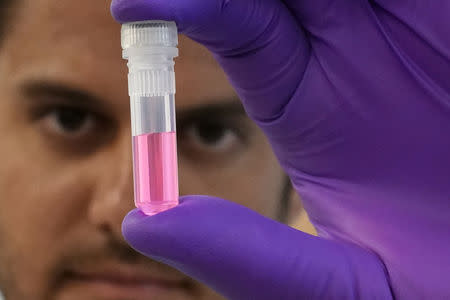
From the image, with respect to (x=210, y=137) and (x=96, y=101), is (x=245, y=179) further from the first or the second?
(x=96, y=101)

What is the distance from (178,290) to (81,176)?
0.90ft

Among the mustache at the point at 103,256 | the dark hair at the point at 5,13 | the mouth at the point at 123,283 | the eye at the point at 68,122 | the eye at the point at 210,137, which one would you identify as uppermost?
the dark hair at the point at 5,13

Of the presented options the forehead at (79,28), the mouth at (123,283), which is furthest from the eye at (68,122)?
the mouth at (123,283)

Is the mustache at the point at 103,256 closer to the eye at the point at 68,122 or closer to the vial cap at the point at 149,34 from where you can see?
the eye at the point at 68,122

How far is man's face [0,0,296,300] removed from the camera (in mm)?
948

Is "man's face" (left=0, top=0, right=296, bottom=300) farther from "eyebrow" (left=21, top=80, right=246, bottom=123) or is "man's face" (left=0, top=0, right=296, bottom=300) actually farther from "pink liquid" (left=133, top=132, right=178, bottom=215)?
"pink liquid" (left=133, top=132, right=178, bottom=215)

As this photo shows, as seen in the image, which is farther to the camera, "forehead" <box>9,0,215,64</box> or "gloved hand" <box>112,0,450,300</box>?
"forehead" <box>9,0,215,64</box>

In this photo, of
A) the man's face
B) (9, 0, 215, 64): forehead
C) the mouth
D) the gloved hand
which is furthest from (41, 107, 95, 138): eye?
the gloved hand

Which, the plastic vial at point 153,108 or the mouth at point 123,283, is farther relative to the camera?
the mouth at point 123,283

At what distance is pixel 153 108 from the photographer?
530mm

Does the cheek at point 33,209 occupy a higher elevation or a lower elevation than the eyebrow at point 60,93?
lower

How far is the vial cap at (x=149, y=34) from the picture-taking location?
0.51 m

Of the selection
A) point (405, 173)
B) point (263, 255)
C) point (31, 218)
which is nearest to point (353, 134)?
point (405, 173)

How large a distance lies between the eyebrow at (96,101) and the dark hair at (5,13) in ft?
0.40
